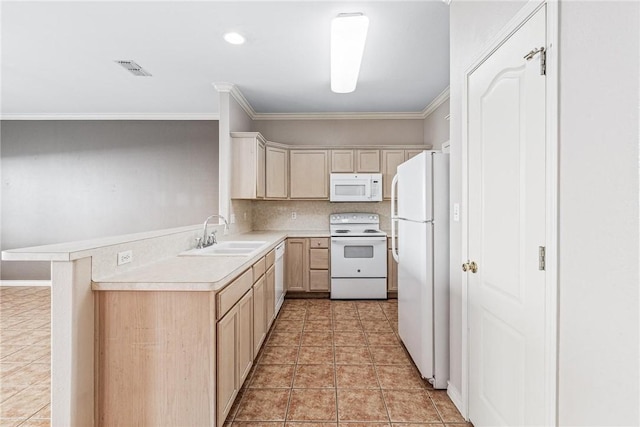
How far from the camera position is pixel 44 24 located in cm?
237

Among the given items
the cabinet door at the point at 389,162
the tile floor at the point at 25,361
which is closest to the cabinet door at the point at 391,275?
the cabinet door at the point at 389,162

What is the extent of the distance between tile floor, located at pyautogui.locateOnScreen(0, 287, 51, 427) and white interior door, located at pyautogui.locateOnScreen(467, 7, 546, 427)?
8.29ft

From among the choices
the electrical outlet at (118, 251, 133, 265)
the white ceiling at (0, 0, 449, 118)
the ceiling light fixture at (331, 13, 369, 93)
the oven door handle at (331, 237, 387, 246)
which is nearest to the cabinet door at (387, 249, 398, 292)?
the oven door handle at (331, 237, 387, 246)

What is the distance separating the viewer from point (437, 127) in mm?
4125

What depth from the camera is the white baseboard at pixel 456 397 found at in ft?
5.76

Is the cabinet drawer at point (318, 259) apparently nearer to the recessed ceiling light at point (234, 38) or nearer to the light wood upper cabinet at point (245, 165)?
the light wood upper cabinet at point (245, 165)

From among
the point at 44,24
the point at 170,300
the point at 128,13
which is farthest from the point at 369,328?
the point at 44,24

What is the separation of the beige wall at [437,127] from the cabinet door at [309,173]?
5.11 ft

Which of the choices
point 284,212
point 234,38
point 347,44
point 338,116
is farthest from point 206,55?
point 284,212

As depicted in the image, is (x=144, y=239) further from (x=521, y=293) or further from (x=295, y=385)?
(x=521, y=293)

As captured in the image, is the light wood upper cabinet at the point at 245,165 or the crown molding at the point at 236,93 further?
the light wood upper cabinet at the point at 245,165

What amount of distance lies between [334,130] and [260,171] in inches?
56.6

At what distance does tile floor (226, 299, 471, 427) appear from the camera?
1782 mm

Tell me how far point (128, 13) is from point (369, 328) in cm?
348
